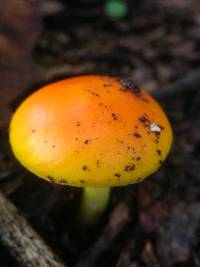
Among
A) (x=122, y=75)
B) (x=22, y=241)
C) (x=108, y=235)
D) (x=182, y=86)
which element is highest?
(x=122, y=75)

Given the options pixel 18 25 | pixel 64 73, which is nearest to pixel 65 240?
pixel 64 73

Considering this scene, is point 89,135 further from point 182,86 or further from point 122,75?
point 122,75

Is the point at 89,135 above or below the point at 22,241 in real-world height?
above

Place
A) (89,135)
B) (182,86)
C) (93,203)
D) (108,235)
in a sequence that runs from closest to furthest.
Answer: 1. (89,135)
2. (108,235)
3. (93,203)
4. (182,86)

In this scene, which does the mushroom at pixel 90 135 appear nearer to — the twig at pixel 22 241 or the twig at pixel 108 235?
the twig at pixel 22 241

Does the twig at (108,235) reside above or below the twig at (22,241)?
below

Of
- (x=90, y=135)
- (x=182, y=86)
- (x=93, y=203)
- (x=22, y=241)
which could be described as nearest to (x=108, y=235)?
(x=93, y=203)

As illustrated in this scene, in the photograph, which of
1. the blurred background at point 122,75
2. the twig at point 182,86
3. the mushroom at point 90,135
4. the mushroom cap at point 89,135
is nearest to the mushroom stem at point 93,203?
the blurred background at point 122,75

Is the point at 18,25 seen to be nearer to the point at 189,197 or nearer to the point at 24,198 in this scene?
the point at 24,198
